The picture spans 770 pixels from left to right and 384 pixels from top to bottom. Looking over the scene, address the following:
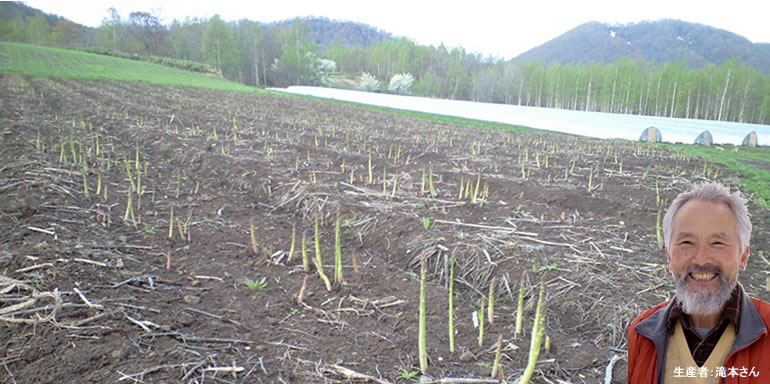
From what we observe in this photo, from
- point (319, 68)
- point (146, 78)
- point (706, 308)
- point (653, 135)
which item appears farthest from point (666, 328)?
point (319, 68)

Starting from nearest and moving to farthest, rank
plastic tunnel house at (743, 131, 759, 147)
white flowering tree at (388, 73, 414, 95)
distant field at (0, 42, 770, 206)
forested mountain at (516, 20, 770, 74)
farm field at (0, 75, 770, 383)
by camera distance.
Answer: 1. farm field at (0, 75, 770, 383)
2. distant field at (0, 42, 770, 206)
3. plastic tunnel house at (743, 131, 759, 147)
4. white flowering tree at (388, 73, 414, 95)
5. forested mountain at (516, 20, 770, 74)

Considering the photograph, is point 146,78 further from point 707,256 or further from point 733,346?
point 733,346

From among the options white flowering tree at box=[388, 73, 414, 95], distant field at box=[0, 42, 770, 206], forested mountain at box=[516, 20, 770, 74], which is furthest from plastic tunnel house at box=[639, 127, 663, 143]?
forested mountain at box=[516, 20, 770, 74]

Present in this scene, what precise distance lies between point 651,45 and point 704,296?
8079 inches

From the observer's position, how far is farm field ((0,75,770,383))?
2.92 meters

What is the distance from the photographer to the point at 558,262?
4.77 meters

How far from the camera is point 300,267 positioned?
436cm

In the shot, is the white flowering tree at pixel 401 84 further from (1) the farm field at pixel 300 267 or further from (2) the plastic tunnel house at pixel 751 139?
(1) the farm field at pixel 300 267

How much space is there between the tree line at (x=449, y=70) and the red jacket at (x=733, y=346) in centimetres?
4632

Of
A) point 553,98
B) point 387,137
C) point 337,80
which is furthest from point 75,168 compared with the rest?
point 337,80

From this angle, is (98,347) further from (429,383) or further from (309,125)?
(309,125)

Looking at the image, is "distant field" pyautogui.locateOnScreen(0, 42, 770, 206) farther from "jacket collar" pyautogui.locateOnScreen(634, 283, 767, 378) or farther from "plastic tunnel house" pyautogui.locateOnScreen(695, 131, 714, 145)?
"jacket collar" pyautogui.locateOnScreen(634, 283, 767, 378)

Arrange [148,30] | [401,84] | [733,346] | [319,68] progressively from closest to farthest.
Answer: [733,346] → [401,84] → [319,68] → [148,30]

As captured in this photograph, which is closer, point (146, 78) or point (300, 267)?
point (300, 267)
